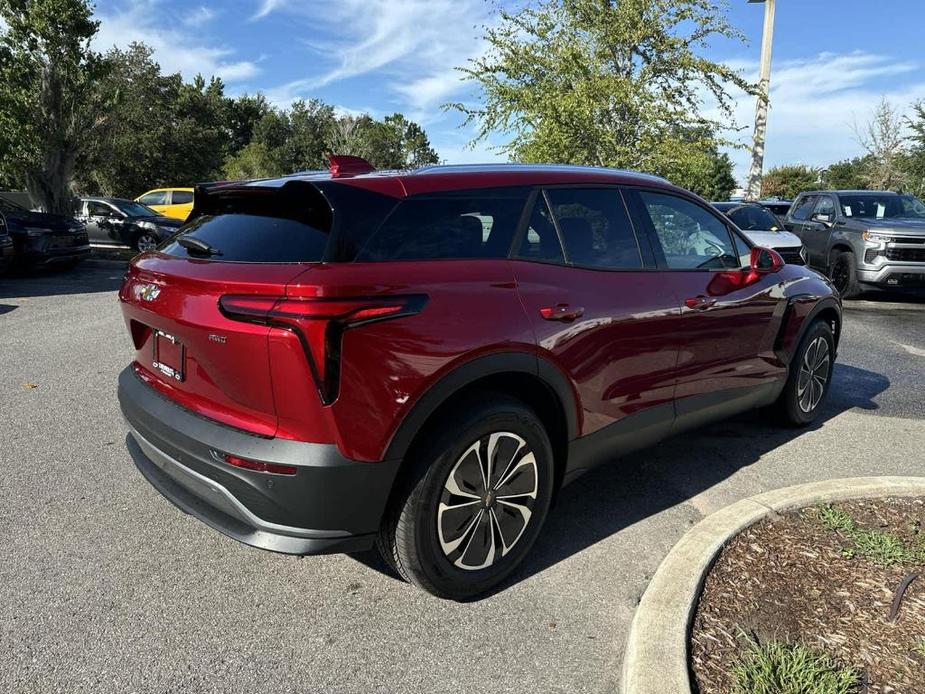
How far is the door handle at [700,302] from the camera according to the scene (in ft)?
11.7

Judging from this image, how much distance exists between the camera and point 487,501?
2.75m

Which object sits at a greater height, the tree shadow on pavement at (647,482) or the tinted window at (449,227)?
the tinted window at (449,227)

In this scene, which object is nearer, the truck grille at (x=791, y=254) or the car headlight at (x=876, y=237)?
the car headlight at (x=876, y=237)

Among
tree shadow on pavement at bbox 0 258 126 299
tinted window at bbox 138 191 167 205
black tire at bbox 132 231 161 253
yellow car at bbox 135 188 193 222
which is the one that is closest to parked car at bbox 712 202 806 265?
→ tree shadow on pavement at bbox 0 258 126 299

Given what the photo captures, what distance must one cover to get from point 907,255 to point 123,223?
17.1 m

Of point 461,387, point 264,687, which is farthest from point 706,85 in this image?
point 264,687

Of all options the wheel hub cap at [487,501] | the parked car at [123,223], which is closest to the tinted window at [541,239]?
the wheel hub cap at [487,501]

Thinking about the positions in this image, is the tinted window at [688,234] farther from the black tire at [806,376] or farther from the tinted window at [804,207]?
the tinted window at [804,207]

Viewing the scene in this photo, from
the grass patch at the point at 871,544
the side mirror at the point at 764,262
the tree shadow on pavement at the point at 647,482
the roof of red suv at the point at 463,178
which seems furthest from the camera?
the side mirror at the point at 764,262

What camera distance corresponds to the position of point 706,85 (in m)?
14.4

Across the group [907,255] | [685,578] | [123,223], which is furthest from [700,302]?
[123,223]

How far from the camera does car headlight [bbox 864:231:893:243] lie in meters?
10.5

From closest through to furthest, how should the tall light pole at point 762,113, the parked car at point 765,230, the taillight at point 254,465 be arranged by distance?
the taillight at point 254,465, the parked car at point 765,230, the tall light pole at point 762,113

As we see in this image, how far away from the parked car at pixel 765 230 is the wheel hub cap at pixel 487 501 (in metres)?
9.21
